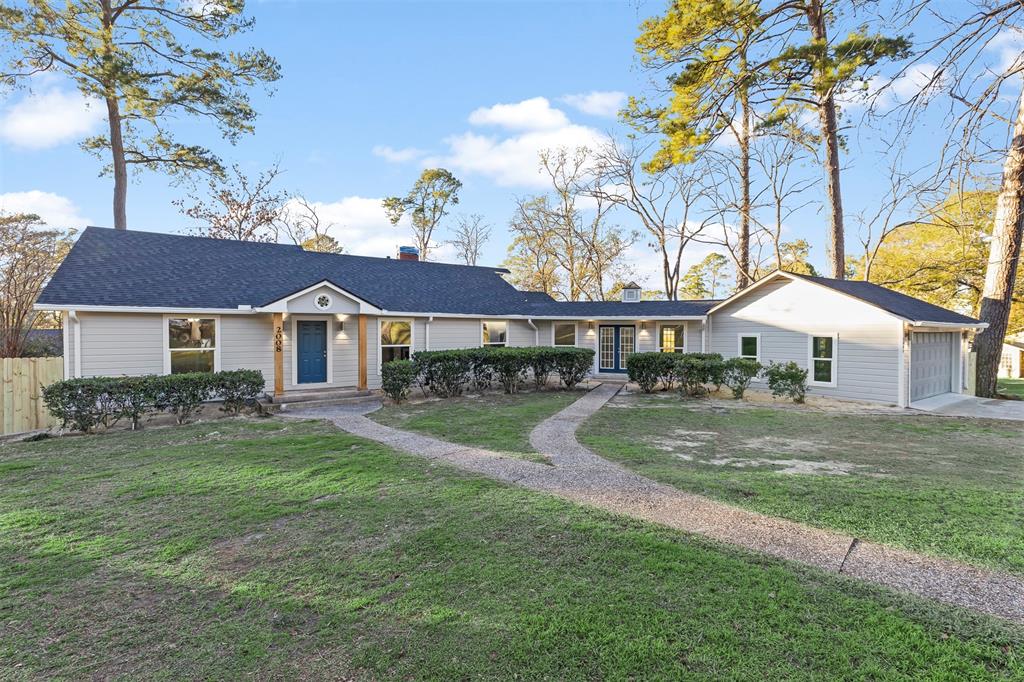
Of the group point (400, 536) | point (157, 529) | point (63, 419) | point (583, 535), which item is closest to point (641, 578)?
point (583, 535)

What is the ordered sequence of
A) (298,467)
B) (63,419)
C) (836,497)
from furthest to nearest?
(63,419), (298,467), (836,497)

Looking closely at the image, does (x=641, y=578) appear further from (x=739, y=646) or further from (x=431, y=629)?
(x=431, y=629)

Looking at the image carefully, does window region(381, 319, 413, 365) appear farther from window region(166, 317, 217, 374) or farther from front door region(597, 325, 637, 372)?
front door region(597, 325, 637, 372)

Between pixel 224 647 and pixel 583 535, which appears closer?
pixel 224 647

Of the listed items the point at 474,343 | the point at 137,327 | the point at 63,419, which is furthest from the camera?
the point at 474,343

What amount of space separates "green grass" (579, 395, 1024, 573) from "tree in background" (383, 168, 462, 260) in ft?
89.4

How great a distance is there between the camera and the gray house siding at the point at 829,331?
12516 millimetres

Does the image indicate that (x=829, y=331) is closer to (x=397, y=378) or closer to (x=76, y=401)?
(x=397, y=378)

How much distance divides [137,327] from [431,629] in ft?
38.6

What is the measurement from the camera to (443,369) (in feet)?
44.3

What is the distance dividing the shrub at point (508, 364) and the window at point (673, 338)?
5985 millimetres

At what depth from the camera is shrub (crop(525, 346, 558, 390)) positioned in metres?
14.7

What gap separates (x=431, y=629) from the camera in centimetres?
288

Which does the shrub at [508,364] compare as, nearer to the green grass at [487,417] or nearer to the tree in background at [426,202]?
the green grass at [487,417]
